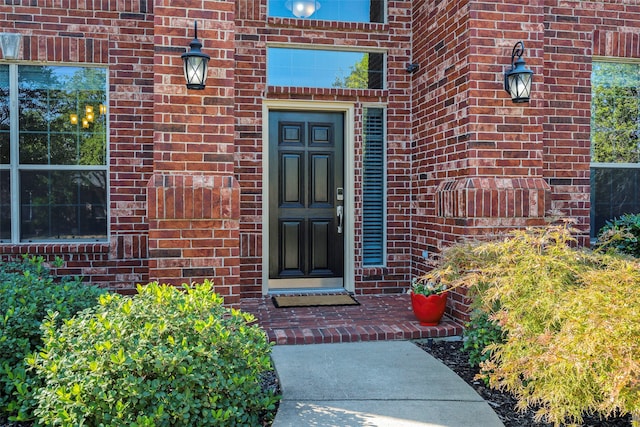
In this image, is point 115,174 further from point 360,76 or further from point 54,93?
point 360,76

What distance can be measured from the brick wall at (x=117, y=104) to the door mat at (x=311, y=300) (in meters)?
1.46

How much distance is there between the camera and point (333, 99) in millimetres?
5625

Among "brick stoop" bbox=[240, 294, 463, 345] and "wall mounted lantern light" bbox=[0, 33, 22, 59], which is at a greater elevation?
"wall mounted lantern light" bbox=[0, 33, 22, 59]

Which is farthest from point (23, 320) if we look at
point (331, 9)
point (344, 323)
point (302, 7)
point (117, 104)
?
point (331, 9)

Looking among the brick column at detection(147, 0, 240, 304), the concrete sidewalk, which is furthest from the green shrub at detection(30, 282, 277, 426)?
the brick column at detection(147, 0, 240, 304)

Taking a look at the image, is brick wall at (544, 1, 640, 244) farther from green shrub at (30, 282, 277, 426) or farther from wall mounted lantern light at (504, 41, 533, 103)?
green shrub at (30, 282, 277, 426)

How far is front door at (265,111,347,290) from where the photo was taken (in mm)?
5707

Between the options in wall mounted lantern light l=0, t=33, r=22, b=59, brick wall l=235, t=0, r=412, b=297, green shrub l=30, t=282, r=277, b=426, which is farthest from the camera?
brick wall l=235, t=0, r=412, b=297

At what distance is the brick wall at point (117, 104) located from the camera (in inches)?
197

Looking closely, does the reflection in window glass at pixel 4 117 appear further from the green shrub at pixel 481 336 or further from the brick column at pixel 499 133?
the green shrub at pixel 481 336

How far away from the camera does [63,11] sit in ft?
16.4

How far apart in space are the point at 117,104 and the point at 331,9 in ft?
8.40

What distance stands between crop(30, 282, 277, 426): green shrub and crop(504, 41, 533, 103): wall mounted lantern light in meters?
3.14

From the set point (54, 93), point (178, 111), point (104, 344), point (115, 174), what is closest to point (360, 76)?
point (178, 111)
